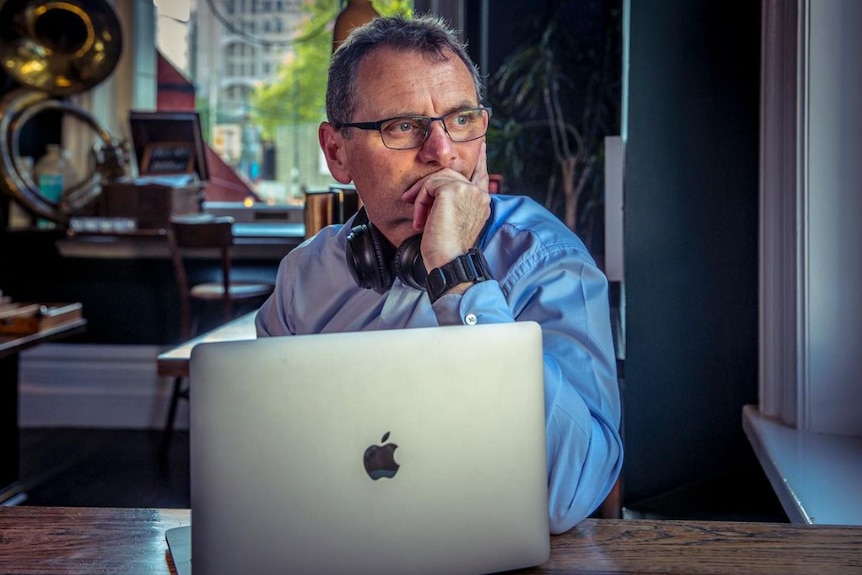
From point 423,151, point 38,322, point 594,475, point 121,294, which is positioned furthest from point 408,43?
point 121,294

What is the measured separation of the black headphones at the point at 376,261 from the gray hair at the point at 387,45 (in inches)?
7.1

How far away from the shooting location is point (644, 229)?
6.87ft

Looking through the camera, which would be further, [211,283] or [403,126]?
[211,283]

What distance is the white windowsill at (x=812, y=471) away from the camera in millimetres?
1312

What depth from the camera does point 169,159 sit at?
14.7 ft

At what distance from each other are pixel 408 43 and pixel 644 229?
0.92 m

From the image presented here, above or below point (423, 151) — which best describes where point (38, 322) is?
below

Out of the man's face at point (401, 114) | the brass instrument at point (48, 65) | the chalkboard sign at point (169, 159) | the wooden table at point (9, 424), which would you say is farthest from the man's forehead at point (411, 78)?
the brass instrument at point (48, 65)

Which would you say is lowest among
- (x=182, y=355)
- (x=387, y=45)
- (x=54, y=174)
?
(x=182, y=355)

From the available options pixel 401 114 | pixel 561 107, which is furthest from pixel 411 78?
pixel 561 107

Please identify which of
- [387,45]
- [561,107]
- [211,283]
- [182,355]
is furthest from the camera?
[211,283]

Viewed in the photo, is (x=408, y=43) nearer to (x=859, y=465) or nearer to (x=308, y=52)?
(x=859, y=465)

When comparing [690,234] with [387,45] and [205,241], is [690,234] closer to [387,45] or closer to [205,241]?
[387,45]

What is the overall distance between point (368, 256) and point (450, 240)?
270 millimetres
